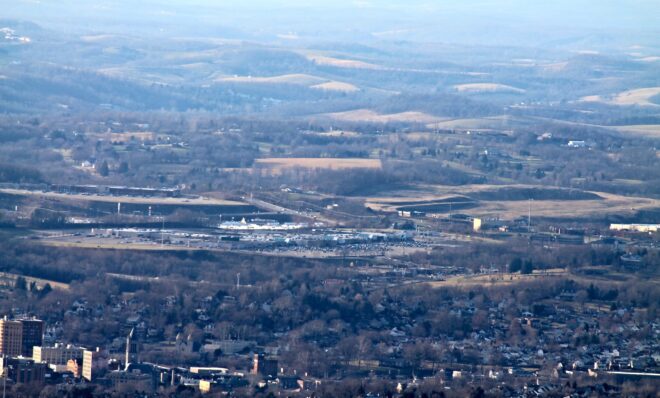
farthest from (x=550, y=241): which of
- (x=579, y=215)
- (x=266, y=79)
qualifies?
(x=266, y=79)

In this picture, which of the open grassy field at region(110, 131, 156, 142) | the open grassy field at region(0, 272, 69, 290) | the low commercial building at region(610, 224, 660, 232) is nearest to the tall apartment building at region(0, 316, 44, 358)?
the open grassy field at region(0, 272, 69, 290)

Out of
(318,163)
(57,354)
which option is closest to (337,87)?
(318,163)

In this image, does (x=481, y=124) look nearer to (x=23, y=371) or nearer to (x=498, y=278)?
(x=498, y=278)

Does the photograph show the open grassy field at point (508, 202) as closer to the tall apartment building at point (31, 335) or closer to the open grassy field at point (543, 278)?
the open grassy field at point (543, 278)

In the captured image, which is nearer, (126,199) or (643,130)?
(126,199)

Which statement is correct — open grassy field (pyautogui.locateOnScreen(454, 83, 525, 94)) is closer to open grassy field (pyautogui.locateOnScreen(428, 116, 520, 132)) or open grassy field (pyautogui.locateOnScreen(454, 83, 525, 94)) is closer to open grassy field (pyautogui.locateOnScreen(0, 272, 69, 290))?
open grassy field (pyautogui.locateOnScreen(428, 116, 520, 132))
